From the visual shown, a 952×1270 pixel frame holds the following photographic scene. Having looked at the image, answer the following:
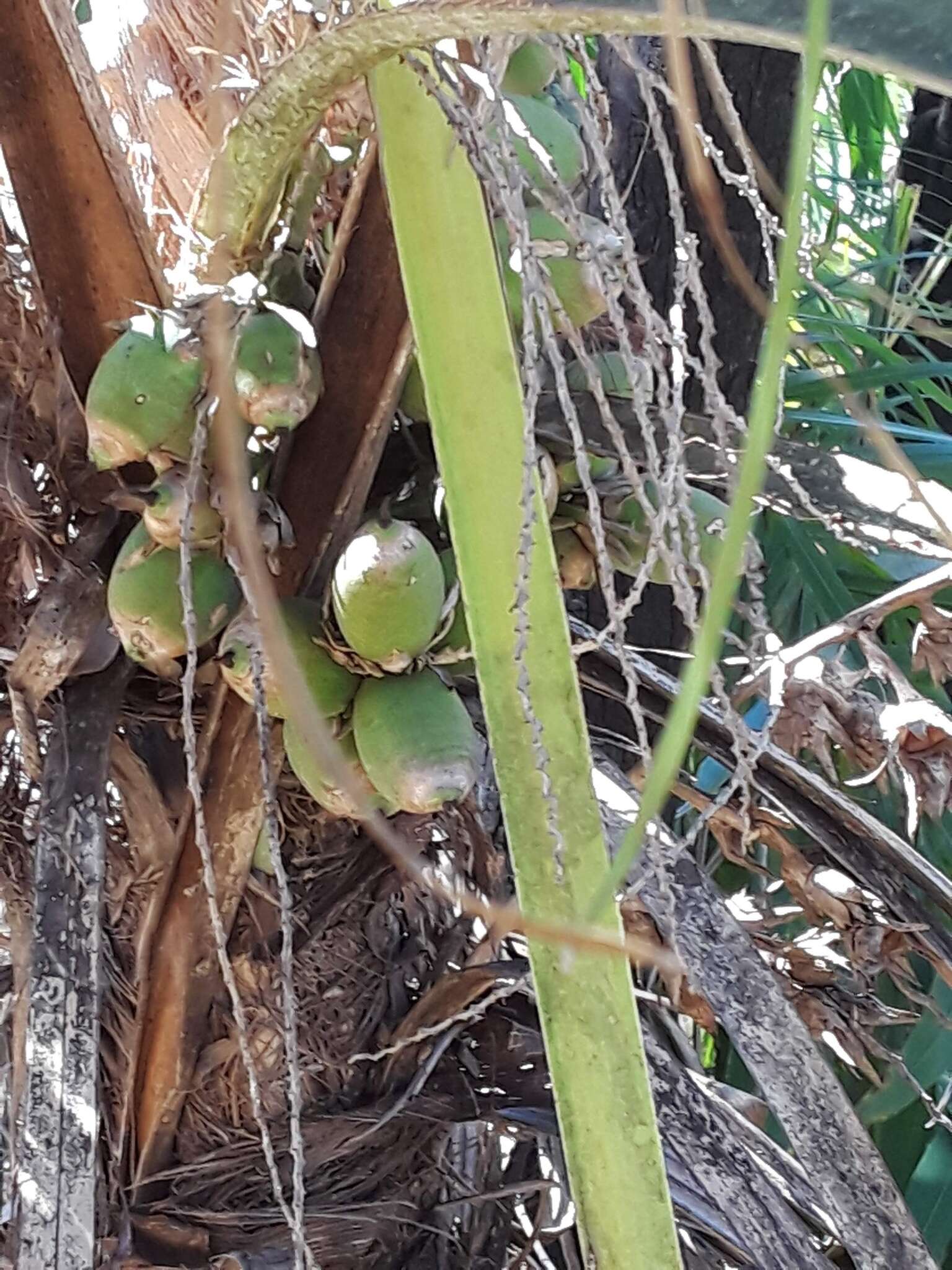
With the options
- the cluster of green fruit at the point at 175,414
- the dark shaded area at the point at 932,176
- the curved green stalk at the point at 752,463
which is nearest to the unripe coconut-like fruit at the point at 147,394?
the cluster of green fruit at the point at 175,414

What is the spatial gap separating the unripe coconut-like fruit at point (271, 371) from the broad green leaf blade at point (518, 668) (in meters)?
0.12

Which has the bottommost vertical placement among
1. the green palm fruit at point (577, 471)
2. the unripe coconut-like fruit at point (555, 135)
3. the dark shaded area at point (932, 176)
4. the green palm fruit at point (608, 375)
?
the dark shaded area at point (932, 176)

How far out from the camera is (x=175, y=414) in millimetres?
445

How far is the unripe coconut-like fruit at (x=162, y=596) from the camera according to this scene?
473 millimetres

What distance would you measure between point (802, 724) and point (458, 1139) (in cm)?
39

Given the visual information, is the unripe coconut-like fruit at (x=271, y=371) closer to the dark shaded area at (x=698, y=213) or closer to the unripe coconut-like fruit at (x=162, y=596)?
the unripe coconut-like fruit at (x=162, y=596)

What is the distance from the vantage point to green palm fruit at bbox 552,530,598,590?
0.52m

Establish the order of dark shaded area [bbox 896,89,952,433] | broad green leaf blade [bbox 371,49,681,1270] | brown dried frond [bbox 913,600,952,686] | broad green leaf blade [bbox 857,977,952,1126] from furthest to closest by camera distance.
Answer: dark shaded area [bbox 896,89,952,433] < broad green leaf blade [bbox 857,977,952,1126] < brown dried frond [bbox 913,600,952,686] < broad green leaf blade [bbox 371,49,681,1270]

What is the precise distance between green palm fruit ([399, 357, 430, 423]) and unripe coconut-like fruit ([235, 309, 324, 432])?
6 cm

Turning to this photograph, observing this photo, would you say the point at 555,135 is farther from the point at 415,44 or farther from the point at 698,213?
the point at 698,213

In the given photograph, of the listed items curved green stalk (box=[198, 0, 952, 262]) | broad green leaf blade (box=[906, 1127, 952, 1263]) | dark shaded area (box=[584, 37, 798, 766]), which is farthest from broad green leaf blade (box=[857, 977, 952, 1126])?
curved green stalk (box=[198, 0, 952, 262])

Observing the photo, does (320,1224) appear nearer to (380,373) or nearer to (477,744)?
(477,744)

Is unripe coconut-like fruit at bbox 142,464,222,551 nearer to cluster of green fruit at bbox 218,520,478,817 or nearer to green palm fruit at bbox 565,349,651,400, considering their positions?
cluster of green fruit at bbox 218,520,478,817

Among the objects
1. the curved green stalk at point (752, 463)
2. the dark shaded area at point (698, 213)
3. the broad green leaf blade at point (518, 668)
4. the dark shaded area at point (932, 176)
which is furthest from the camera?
the dark shaded area at point (932, 176)
